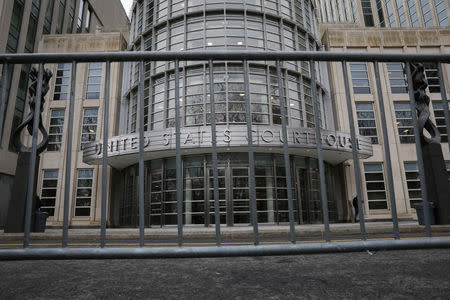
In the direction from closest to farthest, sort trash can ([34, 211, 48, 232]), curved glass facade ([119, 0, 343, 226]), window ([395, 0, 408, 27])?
trash can ([34, 211, 48, 232])
curved glass facade ([119, 0, 343, 226])
window ([395, 0, 408, 27])

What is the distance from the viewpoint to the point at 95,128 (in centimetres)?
2288

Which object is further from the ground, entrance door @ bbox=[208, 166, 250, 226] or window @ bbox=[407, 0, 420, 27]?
window @ bbox=[407, 0, 420, 27]

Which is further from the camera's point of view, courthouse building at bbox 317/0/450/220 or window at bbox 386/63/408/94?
window at bbox 386/63/408/94

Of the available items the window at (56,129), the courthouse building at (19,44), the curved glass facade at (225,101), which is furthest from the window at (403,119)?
the window at (56,129)

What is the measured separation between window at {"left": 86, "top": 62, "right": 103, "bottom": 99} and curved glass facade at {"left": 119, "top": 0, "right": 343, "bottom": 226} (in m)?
2.55

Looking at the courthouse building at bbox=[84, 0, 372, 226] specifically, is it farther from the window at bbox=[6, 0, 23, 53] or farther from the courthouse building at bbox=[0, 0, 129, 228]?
the window at bbox=[6, 0, 23, 53]

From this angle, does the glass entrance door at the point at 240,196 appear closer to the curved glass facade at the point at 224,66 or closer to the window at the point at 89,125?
the curved glass facade at the point at 224,66

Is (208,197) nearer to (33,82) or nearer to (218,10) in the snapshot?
(33,82)

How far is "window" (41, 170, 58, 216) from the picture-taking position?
845 inches

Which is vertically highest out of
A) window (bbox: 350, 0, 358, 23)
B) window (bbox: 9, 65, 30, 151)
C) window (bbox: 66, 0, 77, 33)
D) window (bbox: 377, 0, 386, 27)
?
window (bbox: 350, 0, 358, 23)

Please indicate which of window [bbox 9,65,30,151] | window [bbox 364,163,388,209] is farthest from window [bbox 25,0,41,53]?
window [bbox 364,163,388,209]

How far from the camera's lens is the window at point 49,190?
2147 centimetres

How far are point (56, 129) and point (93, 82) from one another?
14.9ft

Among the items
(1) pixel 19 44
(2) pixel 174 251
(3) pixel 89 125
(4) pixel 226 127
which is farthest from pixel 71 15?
(2) pixel 174 251
